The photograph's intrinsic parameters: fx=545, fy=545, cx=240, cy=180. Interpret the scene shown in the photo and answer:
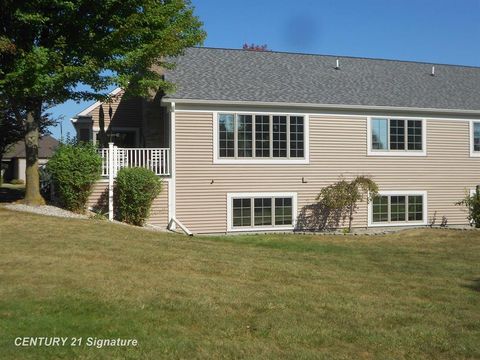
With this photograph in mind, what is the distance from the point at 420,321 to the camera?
642 cm

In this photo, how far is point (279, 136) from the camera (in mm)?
17250

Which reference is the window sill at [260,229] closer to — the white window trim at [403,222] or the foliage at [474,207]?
the white window trim at [403,222]

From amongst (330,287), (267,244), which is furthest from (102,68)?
(330,287)

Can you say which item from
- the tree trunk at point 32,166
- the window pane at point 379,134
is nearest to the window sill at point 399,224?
the window pane at point 379,134

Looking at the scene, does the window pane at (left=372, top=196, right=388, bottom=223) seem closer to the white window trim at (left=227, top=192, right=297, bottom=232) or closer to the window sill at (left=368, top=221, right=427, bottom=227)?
the window sill at (left=368, top=221, right=427, bottom=227)

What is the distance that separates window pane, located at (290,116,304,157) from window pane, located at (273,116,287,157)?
243mm

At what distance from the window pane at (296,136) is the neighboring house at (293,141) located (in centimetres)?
3

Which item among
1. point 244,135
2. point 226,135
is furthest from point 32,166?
point 244,135

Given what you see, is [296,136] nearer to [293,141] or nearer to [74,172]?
[293,141]

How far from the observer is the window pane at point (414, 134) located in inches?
739

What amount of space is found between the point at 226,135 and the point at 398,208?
662 cm

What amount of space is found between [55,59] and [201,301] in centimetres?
867

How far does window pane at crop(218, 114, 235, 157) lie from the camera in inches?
655

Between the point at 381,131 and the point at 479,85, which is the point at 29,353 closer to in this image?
the point at 381,131
